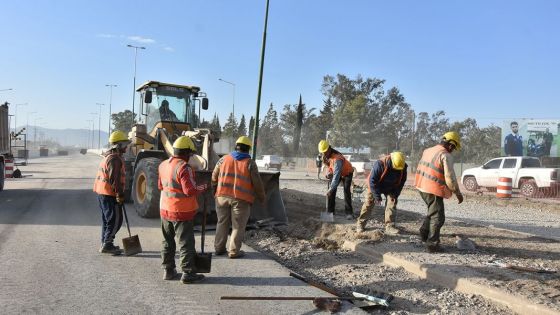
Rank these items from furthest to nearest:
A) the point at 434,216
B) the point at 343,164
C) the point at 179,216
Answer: the point at 343,164 → the point at 434,216 → the point at 179,216

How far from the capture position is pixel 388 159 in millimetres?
8562

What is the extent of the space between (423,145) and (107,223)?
35674mm

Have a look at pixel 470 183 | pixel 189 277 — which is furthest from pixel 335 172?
pixel 470 183

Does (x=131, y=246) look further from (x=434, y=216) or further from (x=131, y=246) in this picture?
(x=434, y=216)

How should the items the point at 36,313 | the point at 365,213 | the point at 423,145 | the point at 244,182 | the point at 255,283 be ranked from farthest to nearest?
the point at 423,145 → the point at 365,213 → the point at 244,182 → the point at 255,283 → the point at 36,313

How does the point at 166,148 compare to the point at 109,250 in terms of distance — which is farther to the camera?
the point at 166,148

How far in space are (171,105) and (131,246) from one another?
6.43m

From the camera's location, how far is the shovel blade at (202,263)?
589 centimetres

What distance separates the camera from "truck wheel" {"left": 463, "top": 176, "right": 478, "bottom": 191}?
22.5 metres

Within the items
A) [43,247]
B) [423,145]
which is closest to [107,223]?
[43,247]

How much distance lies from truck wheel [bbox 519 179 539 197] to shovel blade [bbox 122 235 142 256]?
17.7 m

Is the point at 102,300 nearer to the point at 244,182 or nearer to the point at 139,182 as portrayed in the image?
the point at 244,182

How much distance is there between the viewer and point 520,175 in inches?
802

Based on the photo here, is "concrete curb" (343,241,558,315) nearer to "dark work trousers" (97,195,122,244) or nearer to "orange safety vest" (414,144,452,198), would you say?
"orange safety vest" (414,144,452,198)
